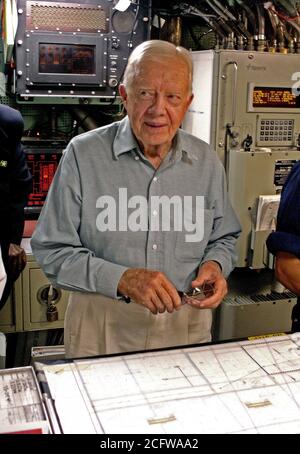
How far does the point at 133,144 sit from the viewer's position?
168 centimetres

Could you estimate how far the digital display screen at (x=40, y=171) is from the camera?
3.08 m

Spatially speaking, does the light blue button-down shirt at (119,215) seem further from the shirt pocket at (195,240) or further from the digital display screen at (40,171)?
the digital display screen at (40,171)

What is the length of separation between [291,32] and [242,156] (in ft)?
2.64

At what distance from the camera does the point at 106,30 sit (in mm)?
2988

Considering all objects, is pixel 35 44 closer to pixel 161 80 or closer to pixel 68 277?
pixel 161 80

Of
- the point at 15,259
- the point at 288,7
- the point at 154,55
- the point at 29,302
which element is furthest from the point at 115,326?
the point at 288,7

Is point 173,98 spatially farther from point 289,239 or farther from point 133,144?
point 289,239

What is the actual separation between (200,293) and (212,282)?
0.18ft

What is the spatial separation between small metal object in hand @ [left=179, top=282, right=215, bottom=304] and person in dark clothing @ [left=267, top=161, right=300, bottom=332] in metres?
0.27

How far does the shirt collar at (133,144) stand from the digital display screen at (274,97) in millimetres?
1124

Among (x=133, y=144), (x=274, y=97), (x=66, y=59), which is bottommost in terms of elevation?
(x=133, y=144)

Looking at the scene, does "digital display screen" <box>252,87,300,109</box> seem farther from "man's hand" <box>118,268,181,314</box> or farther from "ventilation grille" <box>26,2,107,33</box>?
"man's hand" <box>118,268,181,314</box>

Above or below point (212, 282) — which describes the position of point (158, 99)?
above

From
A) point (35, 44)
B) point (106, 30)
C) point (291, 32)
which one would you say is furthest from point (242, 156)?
point (35, 44)
